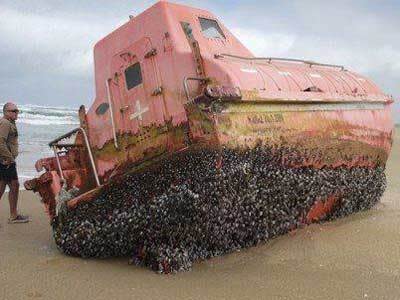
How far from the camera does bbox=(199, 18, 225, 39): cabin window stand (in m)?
5.53

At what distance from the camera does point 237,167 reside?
441cm

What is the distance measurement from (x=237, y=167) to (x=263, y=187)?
0.40 meters

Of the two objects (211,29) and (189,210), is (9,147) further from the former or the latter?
(189,210)

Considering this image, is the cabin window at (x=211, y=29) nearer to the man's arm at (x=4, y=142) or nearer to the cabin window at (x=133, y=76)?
the cabin window at (x=133, y=76)

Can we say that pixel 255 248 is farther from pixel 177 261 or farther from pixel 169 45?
pixel 169 45

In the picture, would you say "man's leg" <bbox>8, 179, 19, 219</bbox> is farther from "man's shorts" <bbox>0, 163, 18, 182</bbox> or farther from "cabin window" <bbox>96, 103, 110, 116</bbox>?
"cabin window" <bbox>96, 103, 110, 116</bbox>

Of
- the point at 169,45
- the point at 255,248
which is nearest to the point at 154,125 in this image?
the point at 169,45

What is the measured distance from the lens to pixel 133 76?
5184mm

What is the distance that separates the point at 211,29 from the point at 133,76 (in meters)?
1.07

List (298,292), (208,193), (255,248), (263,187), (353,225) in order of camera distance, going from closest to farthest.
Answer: (298,292), (208,193), (263,187), (255,248), (353,225)

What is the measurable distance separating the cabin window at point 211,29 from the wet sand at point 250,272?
2.24 m

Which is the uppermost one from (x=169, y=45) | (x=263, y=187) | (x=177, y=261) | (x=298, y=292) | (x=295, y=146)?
(x=169, y=45)

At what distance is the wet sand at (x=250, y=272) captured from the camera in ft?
13.2

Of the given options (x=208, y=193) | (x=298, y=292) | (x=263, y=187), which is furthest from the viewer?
(x=263, y=187)
